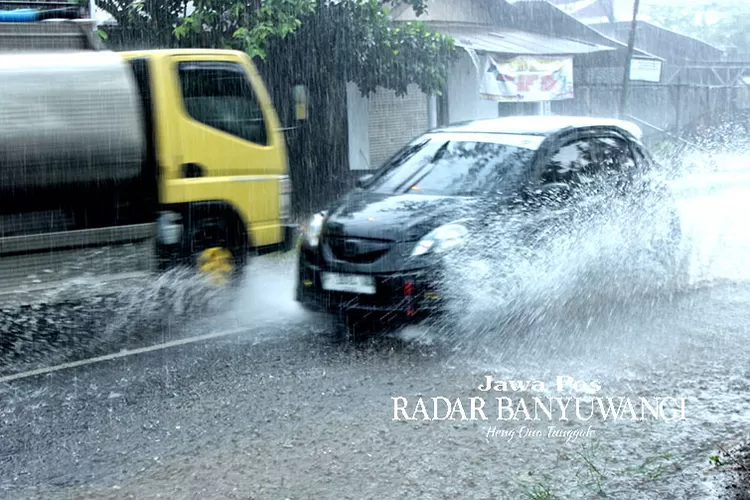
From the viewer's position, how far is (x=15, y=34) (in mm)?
7246

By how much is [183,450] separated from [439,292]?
246 cm

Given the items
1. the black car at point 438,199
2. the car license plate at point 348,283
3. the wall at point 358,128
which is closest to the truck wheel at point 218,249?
the black car at point 438,199

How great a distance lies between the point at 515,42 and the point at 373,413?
18.3 m

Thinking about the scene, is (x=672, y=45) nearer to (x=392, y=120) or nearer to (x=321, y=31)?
(x=392, y=120)

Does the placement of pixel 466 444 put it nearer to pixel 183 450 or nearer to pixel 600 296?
pixel 183 450

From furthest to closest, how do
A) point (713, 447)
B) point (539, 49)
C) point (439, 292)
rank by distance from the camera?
point (539, 49) → point (439, 292) → point (713, 447)

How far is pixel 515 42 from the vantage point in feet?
73.2

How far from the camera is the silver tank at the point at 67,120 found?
664cm

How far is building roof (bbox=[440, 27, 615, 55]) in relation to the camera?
2055 cm

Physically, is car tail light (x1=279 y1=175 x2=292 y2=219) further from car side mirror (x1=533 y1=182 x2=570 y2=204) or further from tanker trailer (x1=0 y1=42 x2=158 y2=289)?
car side mirror (x1=533 y1=182 x2=570 y2=204)

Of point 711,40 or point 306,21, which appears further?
point 711,40

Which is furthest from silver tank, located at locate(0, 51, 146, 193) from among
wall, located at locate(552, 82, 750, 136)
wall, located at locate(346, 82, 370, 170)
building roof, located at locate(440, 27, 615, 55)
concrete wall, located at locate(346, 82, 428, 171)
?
wall, located at locate(552, 82, 750, 136)

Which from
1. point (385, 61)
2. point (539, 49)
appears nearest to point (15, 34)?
point (385, 61)

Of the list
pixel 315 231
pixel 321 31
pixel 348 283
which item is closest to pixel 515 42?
pixel 321 31
